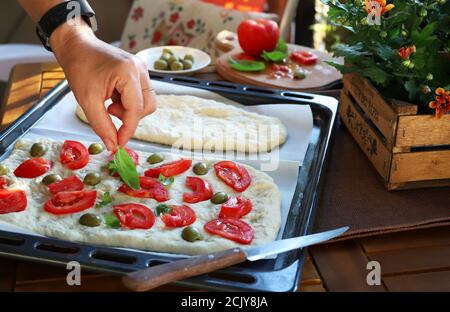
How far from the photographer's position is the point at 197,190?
1593 millimetres

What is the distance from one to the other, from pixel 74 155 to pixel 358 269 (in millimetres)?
859

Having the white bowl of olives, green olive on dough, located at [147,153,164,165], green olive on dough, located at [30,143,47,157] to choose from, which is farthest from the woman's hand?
the white bowl of olives

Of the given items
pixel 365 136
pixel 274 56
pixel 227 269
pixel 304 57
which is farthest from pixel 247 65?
pixel 227 269

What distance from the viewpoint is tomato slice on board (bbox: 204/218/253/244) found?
4.58ft

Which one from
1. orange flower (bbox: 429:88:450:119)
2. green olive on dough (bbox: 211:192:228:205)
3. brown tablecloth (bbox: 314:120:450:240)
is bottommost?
green olive on dough (bbox: 211:192:228:205)

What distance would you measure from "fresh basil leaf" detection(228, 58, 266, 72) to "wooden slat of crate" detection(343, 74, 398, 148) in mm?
534

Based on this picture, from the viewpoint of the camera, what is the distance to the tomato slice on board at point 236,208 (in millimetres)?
1493

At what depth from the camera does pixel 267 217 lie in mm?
1476

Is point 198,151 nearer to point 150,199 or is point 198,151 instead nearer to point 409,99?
point 150,199

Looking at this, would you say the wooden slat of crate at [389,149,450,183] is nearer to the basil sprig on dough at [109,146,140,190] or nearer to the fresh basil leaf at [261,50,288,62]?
the basil sprig on dough at [109,146,140,190]

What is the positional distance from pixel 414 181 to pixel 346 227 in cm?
32

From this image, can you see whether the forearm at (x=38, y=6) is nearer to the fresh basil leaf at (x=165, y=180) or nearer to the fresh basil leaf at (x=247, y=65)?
the fresh basil leaf at (x=165, y=180)

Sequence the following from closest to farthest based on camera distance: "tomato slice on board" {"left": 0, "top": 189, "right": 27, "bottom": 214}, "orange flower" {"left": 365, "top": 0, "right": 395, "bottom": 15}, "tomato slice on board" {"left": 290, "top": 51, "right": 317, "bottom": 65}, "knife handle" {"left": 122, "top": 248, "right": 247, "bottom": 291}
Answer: "knife handle" {"left": 122, "top": 248, "right": 247, "bottom": 291}
"tomato slice on board" {"left": 0, "top": 189, "right": 27, "bottom": 214}
"orange flower" {"left": 365, "top": 0, "right": 395, "bottom": 15}
"tomato slice on board" {"left": 290, "top": 51, "right": 317, "bottom": 65}

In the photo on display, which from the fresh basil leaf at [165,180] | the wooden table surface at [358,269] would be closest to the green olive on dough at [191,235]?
the wooden table surface at [358,269]
